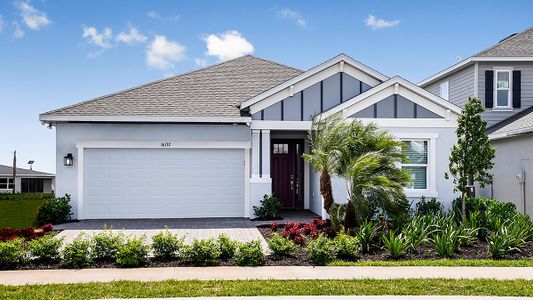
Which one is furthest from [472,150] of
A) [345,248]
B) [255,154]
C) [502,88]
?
[502,88]

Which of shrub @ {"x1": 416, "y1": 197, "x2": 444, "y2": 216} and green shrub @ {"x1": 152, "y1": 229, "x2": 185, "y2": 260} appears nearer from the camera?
green shrub @ {"x1": 152, "y1": 229, "x2": 185, "y2": 260}

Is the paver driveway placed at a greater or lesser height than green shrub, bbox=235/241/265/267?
lesser

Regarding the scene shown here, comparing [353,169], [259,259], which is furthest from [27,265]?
[353,169]

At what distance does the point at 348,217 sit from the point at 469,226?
9.32ft

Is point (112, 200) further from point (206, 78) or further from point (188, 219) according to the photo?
point (206, 78)

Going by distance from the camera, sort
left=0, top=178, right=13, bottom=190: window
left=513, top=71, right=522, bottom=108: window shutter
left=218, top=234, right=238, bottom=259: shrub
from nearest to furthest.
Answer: left=218, top=234, right=238, bottom=259: shrub < left=513, top=71, right=522, bottom=108: window shutter < left=0, top=178, right=13, bottom=190: window

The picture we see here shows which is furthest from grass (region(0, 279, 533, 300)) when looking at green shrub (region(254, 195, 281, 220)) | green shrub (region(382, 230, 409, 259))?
green shrub (region(254, 195, 281, 220))

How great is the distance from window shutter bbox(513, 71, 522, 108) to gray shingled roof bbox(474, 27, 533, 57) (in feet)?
2.57

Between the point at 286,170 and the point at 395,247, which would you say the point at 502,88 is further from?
the point at 395,247

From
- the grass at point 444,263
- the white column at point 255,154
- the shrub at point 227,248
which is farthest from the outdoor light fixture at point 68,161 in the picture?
the grass at point 444,263

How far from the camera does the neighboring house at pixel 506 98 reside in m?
18.3

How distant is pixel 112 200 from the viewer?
1678 centimetres

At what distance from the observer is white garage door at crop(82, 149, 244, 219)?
55.0 ft

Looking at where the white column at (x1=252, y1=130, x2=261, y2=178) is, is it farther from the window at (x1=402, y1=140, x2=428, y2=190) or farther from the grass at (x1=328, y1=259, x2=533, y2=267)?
the grass at (x1=328, y1=259, x2=533, y2=267)
